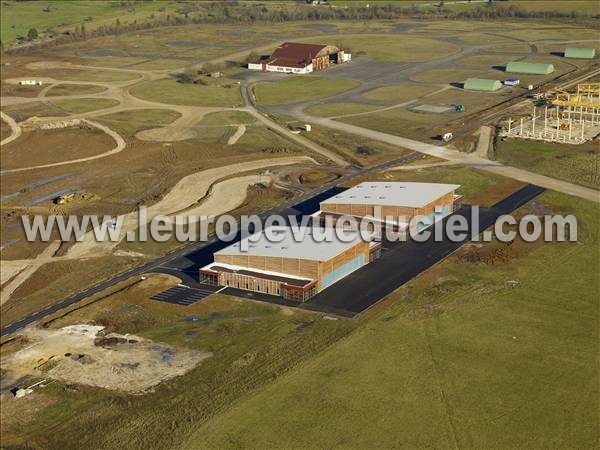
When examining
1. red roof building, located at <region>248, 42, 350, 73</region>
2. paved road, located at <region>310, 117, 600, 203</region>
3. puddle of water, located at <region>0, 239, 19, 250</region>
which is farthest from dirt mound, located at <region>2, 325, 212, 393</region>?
red roof building, located at <region>248, 42, 350, 73</region>

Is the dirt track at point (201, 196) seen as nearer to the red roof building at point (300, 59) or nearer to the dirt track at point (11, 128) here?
the dirt track at point (11, 128)

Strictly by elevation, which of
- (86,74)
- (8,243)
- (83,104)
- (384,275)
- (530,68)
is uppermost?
(530,68)

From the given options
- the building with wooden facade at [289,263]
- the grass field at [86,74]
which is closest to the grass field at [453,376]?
the building with wooden facade at [289,263]

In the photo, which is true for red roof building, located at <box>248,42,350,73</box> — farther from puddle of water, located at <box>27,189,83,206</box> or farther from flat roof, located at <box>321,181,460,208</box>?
flat roof, located at <box>321,181,460,208</box>

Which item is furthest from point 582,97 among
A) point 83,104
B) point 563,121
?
point 83,104

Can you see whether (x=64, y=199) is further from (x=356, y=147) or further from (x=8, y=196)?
(x=356, y=147)

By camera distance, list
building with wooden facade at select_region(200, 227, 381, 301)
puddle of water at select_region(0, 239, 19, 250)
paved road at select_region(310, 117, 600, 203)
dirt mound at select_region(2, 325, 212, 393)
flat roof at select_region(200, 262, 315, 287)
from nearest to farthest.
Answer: dirt mound at select_region(2, 325, 212, 393), building with wooden facade at select_region(200, 227, 381, 301), flat roof at select_region(200, 262, 315, 287), puddle of water at select_region(0, 239, 19, 250), paved road at select_region(310, 117, 600, 203)

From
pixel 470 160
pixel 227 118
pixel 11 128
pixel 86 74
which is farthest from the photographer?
pixel 86 74
